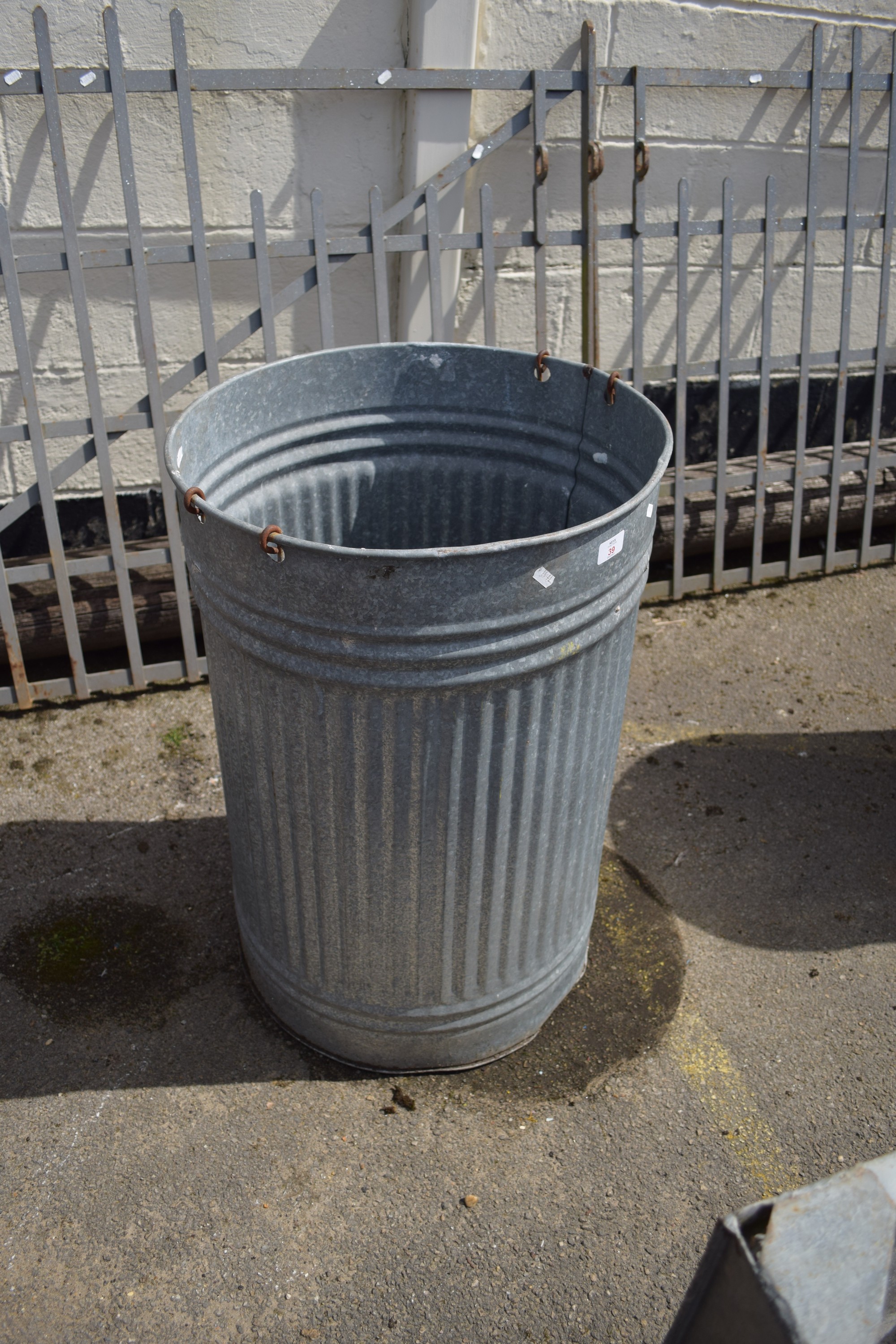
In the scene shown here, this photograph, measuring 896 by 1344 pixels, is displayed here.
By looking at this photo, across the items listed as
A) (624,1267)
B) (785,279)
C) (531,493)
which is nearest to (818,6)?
(785,279)

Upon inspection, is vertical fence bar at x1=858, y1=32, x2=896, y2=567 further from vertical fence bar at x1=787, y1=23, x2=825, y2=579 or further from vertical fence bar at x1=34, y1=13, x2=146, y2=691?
vertical fence bar at x1=34, y1=13, x2=146, y2=691

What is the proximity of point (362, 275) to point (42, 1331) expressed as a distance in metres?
3.19

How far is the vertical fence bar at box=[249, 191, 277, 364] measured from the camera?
308 cm

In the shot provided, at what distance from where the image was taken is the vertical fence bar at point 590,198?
3424 millimetres

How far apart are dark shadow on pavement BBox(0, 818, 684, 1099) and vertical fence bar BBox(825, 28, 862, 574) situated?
209 cm

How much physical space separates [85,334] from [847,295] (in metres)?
2.70

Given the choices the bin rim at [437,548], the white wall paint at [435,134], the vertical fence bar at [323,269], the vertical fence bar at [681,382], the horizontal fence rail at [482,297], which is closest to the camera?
the bin rim at [437,548]

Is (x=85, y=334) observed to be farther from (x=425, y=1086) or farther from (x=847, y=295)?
(x=847, y=295)

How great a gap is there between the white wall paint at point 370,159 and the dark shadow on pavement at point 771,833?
178 cm

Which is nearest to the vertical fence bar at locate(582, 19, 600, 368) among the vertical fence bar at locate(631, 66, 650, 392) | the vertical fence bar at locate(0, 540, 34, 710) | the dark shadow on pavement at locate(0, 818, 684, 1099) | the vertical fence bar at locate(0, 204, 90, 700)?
the vertical fence bar at locate(631, 66, 650, 392)

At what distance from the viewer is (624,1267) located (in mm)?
1945

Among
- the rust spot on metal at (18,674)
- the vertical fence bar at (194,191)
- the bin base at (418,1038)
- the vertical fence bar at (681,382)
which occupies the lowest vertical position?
the bin base at (418,1038)

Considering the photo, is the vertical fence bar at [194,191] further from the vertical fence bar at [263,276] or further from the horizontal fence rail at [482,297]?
the vertical fence bar at [263,276]

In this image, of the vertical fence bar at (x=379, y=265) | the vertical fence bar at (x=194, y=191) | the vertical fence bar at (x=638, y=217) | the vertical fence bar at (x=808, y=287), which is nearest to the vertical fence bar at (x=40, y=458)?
the vertical fence bar at (x=194, y=191)
